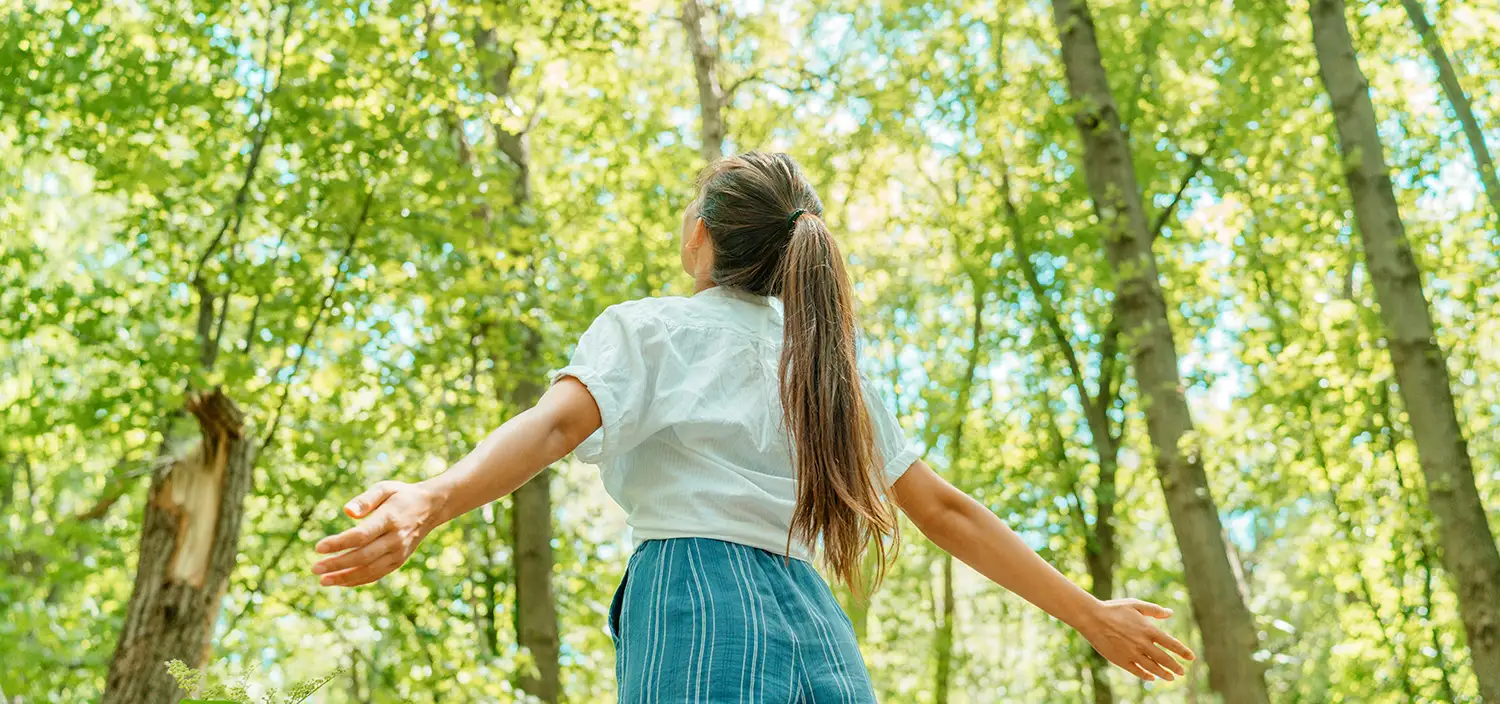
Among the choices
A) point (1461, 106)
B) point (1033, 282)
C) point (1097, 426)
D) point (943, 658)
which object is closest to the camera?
point (1461, 106)

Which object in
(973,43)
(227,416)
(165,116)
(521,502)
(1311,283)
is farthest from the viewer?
(973,43)

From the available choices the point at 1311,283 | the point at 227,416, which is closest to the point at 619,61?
the point at 1311,283

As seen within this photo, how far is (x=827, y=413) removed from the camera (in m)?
1.95

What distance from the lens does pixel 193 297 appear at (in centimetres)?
820

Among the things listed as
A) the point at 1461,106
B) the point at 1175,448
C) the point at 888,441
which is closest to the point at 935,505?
the point at 888,441

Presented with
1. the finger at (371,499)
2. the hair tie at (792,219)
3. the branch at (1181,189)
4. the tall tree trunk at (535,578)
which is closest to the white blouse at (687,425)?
the hair tie at (792,219)

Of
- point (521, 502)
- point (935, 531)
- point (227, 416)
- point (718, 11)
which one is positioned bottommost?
point (935, 531)

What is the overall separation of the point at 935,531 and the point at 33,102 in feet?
21.6

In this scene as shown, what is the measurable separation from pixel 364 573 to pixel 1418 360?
16.8 feet

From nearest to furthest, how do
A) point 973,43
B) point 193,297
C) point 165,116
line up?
point 165,116
point 193,297
point 973,43

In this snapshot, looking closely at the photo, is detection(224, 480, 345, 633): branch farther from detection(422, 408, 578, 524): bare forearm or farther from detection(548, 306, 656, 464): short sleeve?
detection(422, 408, 578, 524): bare forearm

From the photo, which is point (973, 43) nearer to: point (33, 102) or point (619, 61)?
point (619, 61)

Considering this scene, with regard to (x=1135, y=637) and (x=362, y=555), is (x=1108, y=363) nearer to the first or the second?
(x=1135, y=637)

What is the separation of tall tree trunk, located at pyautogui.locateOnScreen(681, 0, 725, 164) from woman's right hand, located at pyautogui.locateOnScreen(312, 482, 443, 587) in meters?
7.79
